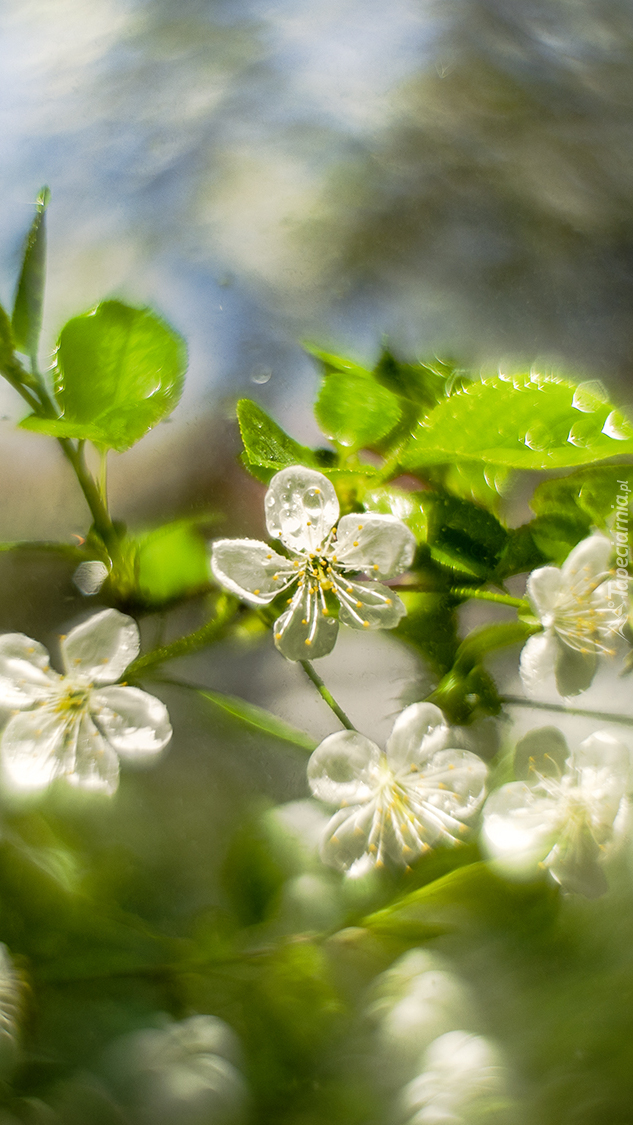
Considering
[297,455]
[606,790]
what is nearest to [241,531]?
Result: [297,455]

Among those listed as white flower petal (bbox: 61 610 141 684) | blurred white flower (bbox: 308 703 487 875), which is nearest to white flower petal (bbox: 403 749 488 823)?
blurred white flower (bbox: 308 703 487 875)

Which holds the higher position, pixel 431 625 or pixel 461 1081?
pixel 431 625

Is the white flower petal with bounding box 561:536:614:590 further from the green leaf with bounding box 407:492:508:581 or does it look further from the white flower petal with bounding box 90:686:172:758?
the white flower petal with bounding box 90:686:172:758

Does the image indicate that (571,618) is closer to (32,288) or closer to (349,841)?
(349,841)

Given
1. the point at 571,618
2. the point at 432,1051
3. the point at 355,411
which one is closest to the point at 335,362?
the point at 355,411

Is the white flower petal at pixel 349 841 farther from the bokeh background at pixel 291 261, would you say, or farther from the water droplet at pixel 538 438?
the water droplet at pixel 538 438

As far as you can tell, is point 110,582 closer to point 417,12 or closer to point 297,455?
point 297,455
